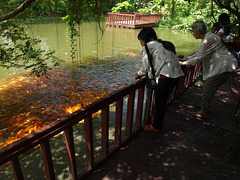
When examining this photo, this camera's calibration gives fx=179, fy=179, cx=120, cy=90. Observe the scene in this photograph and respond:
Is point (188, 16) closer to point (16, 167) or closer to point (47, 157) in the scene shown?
point (47, 157)

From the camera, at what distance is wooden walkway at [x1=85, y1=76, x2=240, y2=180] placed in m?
2.24

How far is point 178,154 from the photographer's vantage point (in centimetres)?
256

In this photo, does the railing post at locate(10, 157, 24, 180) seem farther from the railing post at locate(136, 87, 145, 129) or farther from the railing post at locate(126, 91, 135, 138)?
the railing post at locate(136, 87, 145, 129)

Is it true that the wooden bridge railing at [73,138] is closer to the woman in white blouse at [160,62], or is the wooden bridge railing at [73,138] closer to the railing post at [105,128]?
the railing post at [105,128]

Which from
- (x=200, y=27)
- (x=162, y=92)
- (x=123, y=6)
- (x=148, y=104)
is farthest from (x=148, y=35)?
(x=123, y=6)

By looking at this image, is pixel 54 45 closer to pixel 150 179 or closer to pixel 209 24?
pixel 150 179

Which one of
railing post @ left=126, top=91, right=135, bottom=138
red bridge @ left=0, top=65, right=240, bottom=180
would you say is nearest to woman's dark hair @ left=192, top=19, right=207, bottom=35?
red bridge @ left=0, top=65, right=240, bottom=180

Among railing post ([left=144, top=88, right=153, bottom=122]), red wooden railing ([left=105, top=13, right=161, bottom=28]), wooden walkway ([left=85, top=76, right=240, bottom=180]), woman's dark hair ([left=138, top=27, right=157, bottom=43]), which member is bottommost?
wooden walkway ([left=85, top=76, right=240, bottom=180])

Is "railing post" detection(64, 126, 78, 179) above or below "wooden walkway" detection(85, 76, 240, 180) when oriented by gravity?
above

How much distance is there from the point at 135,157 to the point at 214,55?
2001 mm

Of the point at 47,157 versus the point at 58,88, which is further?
the point at 58,88

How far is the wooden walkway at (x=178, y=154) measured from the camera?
2.24 m

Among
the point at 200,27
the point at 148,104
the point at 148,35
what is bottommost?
the point at 148,104

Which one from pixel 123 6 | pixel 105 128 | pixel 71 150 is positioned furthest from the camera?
pixel 123 6
